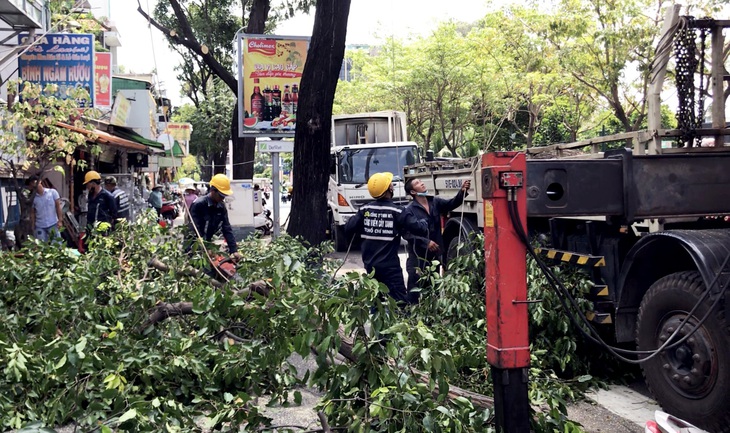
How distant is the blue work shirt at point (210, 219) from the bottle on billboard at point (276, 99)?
544 cm

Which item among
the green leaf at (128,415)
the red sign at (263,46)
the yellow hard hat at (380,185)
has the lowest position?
the green leaf at (128,415)

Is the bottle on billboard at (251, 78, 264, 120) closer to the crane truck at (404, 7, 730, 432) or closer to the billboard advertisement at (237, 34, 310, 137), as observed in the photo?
the billboard advertisement at (237, 34, 310, 137)

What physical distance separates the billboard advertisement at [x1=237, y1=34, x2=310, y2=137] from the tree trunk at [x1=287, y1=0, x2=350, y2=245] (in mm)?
3667

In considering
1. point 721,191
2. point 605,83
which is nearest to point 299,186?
point 721,191

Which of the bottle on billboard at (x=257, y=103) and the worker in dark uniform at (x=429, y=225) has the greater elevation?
the bottle on billboard at (x=257, y=103)

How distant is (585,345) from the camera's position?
6.01 m

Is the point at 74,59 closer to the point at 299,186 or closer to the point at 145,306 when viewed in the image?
the point at 299,186

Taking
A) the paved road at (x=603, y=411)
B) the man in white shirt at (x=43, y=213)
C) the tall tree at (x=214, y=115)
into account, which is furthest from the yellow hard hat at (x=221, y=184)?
the tall tree at (x=214, y=115)

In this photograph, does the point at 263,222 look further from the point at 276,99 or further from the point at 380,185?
the point at 380,185

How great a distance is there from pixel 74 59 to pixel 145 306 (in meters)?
11.4

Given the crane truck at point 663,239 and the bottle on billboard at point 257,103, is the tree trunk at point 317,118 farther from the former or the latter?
the crane truck at point 663,239

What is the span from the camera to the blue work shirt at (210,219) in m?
8.00

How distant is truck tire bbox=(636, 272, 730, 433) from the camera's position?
425cm

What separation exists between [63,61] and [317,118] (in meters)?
A: 7.55
